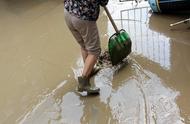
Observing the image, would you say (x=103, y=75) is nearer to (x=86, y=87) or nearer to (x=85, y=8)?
(x=86, y=87)

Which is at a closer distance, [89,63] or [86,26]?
[86,26]

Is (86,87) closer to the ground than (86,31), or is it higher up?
closer to the ground

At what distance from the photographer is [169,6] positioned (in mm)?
6008

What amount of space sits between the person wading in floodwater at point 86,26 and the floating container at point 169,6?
6.55 feet

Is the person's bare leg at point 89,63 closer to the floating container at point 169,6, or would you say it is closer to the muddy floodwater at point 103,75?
the muddy floodwater at point 103,75

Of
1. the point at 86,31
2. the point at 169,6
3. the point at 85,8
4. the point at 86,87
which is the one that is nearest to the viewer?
the point at 85,8

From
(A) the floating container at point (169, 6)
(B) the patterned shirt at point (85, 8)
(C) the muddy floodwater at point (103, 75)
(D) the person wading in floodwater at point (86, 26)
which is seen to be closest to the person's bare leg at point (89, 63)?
(D) the person wading in floodwater at point (86, 26)

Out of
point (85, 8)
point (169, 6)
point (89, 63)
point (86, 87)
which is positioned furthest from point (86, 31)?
point (169, 6)

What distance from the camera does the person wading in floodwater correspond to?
410 centimetres

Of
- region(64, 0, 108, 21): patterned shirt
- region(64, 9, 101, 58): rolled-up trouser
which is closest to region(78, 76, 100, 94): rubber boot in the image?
region(64, 9, 101, 58): rolled-up trouser

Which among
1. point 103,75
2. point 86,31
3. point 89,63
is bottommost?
point 103,75

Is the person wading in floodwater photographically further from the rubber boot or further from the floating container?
the floating container

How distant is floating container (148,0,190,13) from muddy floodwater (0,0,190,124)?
10 centimetres

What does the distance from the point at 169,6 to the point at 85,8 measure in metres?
2.30
